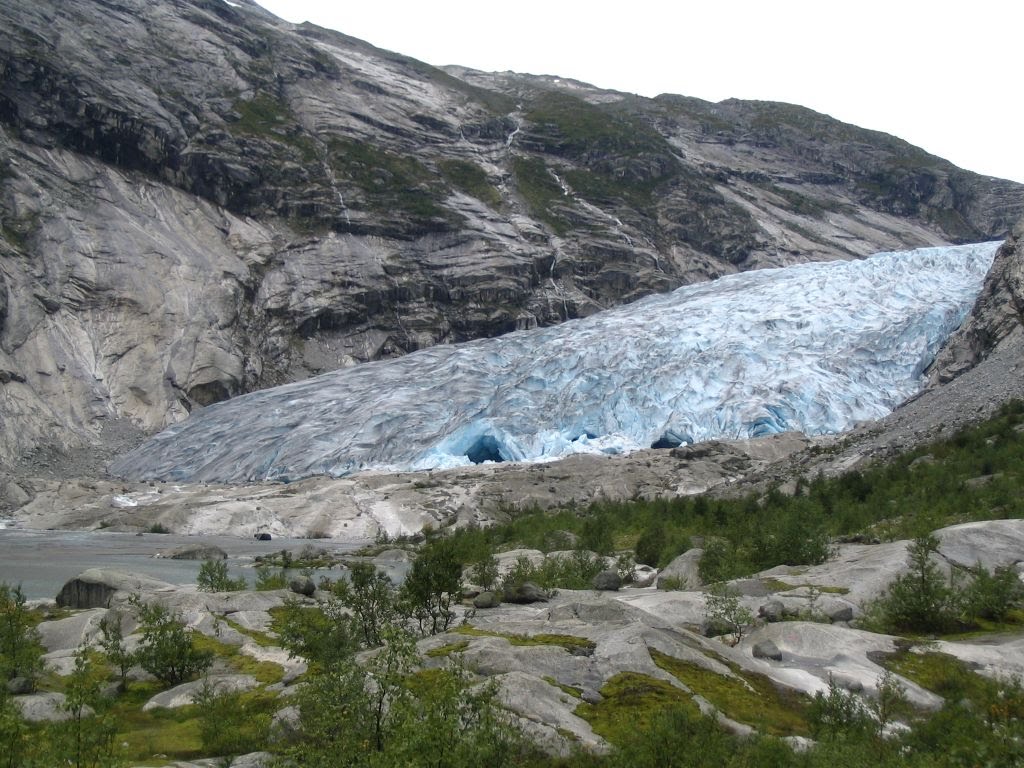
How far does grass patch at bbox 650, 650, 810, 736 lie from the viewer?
21.6ft

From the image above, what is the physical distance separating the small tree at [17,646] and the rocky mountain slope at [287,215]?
3477 centimetres

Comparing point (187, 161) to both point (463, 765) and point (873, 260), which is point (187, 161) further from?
point (463, 765)

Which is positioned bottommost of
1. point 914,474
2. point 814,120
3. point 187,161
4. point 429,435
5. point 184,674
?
point 429,435

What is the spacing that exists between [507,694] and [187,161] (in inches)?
2547

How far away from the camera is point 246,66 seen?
77.8 m

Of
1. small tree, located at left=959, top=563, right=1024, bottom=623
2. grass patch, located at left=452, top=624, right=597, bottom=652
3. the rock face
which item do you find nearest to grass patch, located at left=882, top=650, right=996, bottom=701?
small tree, located at left=959, top=563, right=1024, bottom=623

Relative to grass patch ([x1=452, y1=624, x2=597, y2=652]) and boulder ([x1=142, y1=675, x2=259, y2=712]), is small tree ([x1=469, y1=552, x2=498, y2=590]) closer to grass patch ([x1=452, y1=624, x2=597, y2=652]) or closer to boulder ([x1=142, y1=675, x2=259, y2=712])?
grass patch ([x1=452, y1=624, x2=597, y2=652])

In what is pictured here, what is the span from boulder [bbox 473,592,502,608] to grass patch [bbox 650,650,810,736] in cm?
388

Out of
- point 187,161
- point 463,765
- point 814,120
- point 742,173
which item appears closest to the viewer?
point 463,765

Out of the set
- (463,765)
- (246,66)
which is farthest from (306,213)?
(463,765)

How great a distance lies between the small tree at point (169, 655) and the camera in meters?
9.00

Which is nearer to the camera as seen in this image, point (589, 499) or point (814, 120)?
point (589, 499)

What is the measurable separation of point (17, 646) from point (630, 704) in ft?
22.1

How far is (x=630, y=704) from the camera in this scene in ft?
21.7
